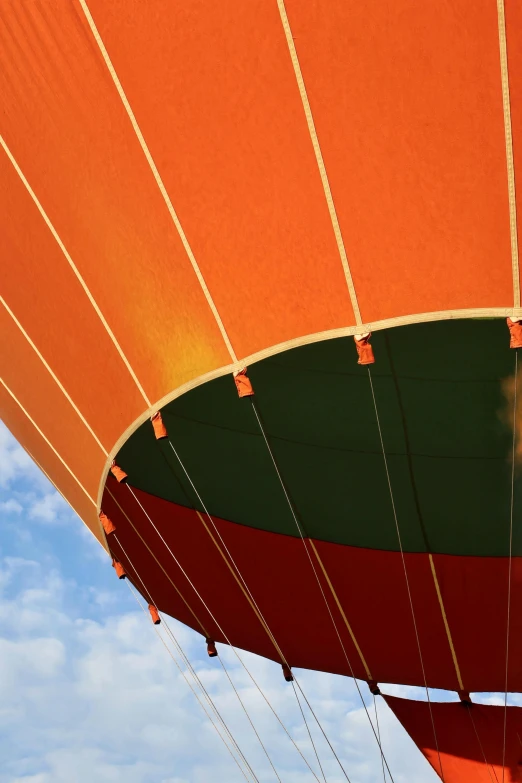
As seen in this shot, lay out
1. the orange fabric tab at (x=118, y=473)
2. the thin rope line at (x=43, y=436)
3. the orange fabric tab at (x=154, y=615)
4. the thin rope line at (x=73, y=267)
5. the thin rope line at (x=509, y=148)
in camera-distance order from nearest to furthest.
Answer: the thin rope line at (x=509, y=148) < the thin rope line at (x=73, y=267) < the orange fabric tab at (x=118, y=473) < the thin rope line at (x=43, y=436) < the orange fabric tab at (x=154, y=615)

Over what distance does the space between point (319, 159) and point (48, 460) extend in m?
4.76

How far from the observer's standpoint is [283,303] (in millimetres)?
5766

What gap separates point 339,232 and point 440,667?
5487mm

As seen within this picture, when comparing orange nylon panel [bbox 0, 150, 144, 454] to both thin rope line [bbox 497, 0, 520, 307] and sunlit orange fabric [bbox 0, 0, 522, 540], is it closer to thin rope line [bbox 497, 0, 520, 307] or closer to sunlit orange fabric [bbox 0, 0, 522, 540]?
sunlit orange fabric [bbox 0, 0, 522, 540]

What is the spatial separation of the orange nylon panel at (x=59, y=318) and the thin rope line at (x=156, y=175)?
99 centimetres

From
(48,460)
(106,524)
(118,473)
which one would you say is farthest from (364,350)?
(48,460)

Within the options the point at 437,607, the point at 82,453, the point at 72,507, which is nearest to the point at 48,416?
the point at 82,453

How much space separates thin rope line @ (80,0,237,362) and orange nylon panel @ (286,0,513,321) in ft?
3.23

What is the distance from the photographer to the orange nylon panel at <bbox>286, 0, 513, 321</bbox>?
16.4 feet

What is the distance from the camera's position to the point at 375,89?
16.9 ft

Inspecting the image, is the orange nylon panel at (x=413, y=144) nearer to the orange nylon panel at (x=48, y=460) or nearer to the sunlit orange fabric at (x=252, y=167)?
the sunlit orange fabric at (x=252, y=167)

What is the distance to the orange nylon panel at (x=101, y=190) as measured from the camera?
5.75 meters

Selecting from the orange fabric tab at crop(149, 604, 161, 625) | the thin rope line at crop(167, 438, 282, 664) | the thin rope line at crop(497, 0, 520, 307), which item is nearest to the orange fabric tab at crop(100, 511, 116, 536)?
the thin rope line at crop(167, 438, 282, 664)

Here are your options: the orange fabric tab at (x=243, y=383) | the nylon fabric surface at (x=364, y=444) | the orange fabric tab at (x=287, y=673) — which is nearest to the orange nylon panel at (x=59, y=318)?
the nylon fabric surface at (x=364, y=444)
